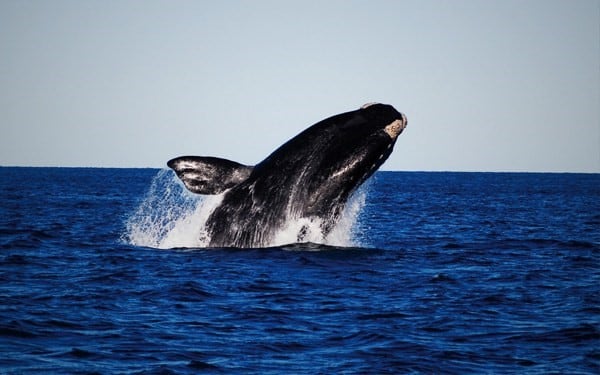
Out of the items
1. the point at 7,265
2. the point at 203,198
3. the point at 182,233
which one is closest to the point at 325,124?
the point at 203,198

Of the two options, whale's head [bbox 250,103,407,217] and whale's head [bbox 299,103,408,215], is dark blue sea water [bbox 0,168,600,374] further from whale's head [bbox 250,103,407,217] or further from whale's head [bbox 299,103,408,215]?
whale's head [bbox 299,103,408,215]

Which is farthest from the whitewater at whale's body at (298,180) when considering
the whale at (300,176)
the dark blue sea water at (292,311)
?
the dark blue sea water at (292,311)

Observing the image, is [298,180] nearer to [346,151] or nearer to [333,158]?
[333,158]

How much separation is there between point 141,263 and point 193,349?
256 inches

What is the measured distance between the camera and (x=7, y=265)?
→ 15.9 metres

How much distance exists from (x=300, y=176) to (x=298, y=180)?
84 mm

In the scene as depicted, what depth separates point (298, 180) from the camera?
13906mm

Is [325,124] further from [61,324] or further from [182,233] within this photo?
[61,324]

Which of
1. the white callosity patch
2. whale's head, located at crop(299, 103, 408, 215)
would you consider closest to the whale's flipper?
whale's head, located at crop(299, 103, 408, 215)

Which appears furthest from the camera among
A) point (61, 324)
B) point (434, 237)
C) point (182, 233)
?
point (434, 237)

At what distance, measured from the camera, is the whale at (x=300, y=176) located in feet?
44.4

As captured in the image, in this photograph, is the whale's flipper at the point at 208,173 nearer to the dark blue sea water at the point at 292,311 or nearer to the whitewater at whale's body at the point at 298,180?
the whitewater at whale's body at the point at 298,180

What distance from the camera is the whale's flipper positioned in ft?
43.9

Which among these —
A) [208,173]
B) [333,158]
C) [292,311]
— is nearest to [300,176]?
[333,158]
